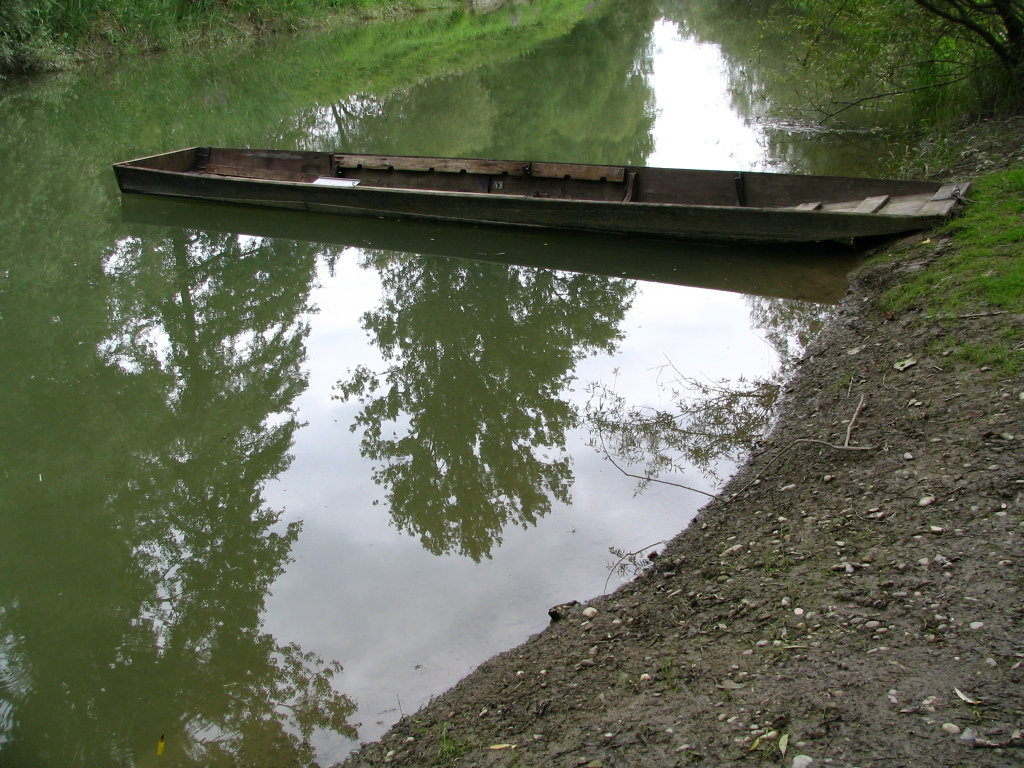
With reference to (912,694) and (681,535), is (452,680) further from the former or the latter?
(912,694)

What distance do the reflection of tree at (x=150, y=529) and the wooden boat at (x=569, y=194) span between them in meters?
2.05

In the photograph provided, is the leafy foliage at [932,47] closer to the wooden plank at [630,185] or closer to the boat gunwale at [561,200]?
the wooden plank at [630,185]

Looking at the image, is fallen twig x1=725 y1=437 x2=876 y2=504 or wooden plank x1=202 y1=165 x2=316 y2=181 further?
wooden plank x1=202 y1=165 x2=316 y2=181

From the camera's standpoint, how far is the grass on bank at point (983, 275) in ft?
15.8

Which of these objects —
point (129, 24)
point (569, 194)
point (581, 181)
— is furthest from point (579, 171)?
point (129, 24)

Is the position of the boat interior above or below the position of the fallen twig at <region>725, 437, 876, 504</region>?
above

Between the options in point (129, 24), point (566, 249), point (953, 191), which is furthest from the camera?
point (129, 24)

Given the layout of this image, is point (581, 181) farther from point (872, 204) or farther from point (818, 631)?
point (818, 631)

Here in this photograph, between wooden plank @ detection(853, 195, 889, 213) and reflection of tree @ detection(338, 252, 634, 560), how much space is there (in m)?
2.43

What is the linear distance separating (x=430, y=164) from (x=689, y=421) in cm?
661

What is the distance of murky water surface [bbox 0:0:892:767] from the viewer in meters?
3.84

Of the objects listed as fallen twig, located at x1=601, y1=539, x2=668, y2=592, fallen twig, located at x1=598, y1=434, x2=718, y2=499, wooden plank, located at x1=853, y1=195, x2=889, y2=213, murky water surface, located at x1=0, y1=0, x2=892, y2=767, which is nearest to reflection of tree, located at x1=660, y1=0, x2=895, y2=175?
murky water surface, located at x1=0, y1=0, x2=892, y2=767

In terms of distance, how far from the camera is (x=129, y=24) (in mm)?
23500

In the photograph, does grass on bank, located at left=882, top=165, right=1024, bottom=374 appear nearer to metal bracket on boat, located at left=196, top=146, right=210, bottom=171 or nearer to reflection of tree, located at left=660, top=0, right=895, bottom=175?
reflection of tree, located at left=660, top=0, right=895, bottom=175
